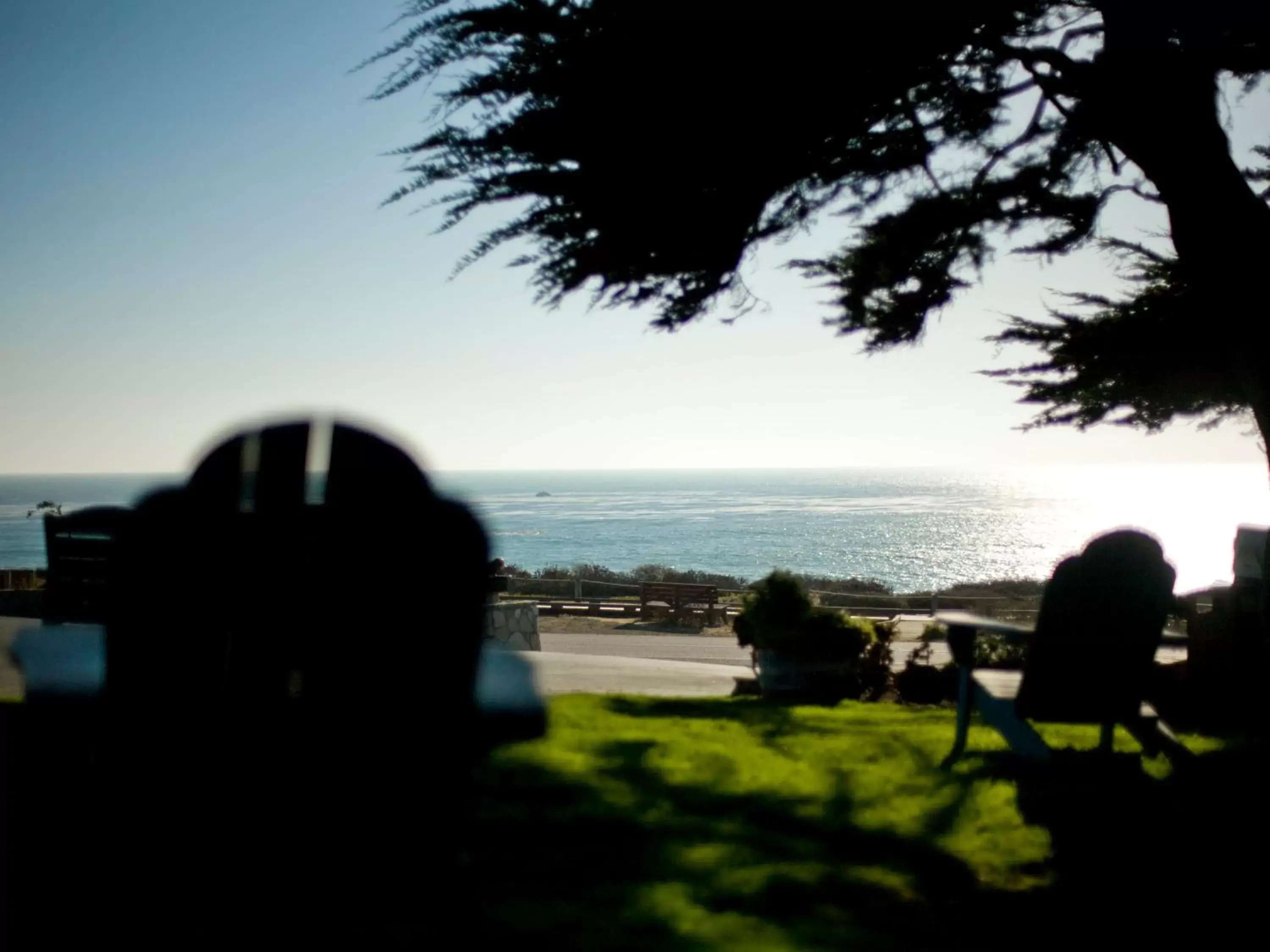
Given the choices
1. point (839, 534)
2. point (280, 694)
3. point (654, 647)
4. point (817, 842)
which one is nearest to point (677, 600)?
point (654, 647)

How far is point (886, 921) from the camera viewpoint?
3164mm

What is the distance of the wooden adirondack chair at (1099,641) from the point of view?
4543 mm

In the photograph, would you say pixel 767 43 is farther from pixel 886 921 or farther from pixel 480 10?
pixel 886 921

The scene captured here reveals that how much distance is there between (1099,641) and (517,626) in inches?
451

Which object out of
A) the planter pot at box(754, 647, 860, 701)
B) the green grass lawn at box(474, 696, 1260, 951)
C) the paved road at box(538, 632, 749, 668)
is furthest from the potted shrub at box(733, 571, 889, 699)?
the paved road at box(538, 632, 749, 668)

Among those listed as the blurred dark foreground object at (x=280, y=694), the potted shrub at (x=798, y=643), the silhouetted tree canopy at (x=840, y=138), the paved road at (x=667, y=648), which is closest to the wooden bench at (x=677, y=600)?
the paved road at (x=667, y=648)

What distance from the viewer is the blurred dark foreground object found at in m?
1.82

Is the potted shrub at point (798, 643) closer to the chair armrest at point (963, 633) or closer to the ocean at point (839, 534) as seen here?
the chair armrest at point (963, 633)

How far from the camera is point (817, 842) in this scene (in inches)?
158

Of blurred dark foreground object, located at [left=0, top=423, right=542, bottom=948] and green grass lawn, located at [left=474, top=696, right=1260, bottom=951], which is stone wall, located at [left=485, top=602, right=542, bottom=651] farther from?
blurred dark foreground object, located at [left=0, top=423, right=542, bottom=948]

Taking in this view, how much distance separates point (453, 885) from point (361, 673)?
1.71 ft

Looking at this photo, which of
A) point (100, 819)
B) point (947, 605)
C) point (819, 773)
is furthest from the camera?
point (947, 605)

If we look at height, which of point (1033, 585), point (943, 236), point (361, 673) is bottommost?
point (1033, 585)

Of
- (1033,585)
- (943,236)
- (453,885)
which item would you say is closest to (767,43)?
(943,236)
